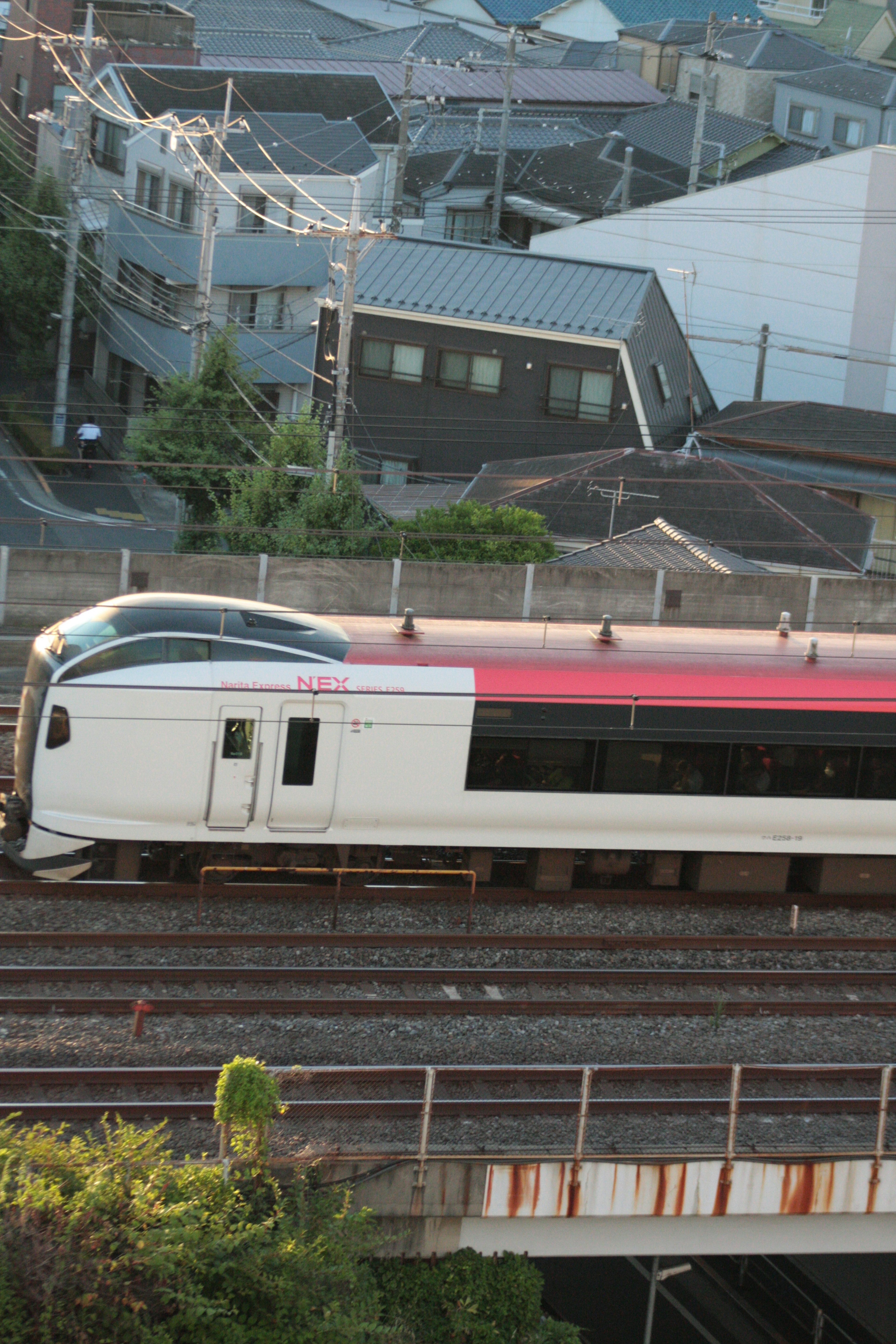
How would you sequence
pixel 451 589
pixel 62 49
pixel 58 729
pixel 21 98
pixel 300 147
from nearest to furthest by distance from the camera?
pixel 58 729 → pixel 451 589 → pixel 300 147 → pixel 62 49 → pixel 21 98

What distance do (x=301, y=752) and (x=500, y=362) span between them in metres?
21.8

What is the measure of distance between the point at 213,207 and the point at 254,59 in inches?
1135

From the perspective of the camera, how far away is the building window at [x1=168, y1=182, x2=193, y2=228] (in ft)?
120

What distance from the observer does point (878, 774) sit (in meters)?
14.3

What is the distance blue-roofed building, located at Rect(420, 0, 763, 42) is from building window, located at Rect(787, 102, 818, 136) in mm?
15270

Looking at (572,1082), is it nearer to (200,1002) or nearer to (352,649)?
(200,1002)

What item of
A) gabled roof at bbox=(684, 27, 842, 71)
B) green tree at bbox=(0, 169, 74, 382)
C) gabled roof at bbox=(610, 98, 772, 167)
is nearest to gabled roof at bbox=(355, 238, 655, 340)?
green tree at bbox=(0, 169, 74, 382)

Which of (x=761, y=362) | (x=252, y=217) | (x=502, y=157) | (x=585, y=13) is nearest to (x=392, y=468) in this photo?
(x=252, y=217)

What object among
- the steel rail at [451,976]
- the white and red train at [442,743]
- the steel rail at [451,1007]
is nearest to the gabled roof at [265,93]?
the white and red train at [442,743]

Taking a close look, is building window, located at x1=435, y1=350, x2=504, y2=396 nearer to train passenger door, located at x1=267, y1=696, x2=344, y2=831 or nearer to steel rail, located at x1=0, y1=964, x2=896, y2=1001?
train passenger door, located at x1=267, y1=696, x2=344, y2=831

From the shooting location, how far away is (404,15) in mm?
66625

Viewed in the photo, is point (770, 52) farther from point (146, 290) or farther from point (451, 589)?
point (451, 589)

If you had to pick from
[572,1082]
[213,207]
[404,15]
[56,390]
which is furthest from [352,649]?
[404,15]

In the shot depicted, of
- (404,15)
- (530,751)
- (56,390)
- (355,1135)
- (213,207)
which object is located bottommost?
(355,1135)
